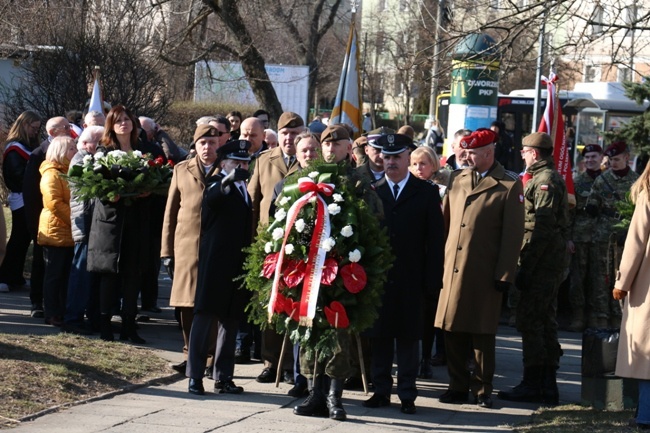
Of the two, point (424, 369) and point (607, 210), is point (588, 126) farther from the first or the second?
point (424, 369)

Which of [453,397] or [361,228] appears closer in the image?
[361,228]

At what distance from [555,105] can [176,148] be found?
4.90 meters

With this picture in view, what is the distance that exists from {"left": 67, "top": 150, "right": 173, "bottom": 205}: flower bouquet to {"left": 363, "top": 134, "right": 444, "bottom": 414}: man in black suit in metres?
2.57

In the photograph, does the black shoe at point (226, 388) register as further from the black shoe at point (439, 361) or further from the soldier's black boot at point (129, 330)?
the black shoe at point (439, 361)

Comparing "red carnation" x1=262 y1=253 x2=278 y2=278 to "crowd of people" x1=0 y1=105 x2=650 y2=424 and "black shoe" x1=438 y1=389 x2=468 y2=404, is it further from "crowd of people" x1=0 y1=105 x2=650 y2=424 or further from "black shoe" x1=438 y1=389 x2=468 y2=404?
"black shoe" x1=438 y1=389 x2=468 y2=404

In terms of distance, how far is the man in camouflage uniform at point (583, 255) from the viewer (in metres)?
13.2

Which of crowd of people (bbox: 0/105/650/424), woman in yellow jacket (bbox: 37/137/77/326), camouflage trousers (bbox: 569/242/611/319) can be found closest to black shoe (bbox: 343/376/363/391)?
crowd of people (bbox: 0/105/650/424)

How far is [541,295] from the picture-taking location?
9.27 meters

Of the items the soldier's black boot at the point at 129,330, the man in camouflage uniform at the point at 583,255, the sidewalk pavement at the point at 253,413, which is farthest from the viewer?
the man in camouflage uniform at the point at 583,255

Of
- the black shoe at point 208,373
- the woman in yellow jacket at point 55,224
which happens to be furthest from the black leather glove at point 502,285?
the woman in yellow jacket at point 55,224

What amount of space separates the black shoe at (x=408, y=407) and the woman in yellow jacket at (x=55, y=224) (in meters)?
3.99

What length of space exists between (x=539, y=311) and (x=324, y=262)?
88.6 inches

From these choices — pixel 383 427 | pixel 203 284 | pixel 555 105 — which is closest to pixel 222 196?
pixel 203 284

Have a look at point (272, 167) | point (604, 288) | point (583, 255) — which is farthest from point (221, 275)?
point (604, 288)
